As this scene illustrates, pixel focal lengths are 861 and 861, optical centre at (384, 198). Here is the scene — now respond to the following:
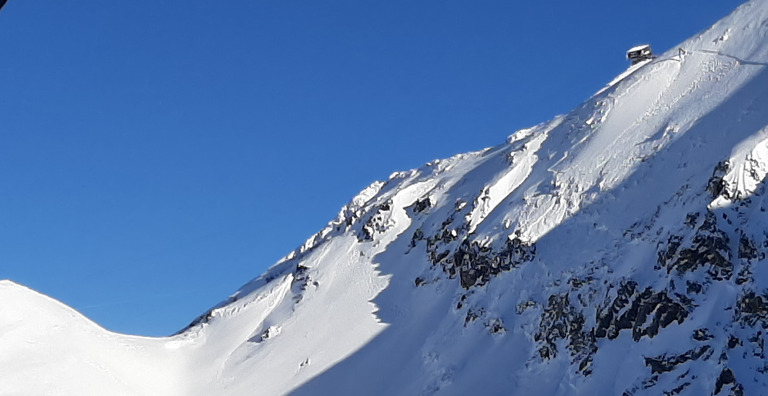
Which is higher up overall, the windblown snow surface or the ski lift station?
the ski lift station

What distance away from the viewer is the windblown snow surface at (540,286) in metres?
41.8

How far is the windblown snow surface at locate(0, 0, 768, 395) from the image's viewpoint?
41750 mm

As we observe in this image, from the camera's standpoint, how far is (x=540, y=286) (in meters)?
51.6

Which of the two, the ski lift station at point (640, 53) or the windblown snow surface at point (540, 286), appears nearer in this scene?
the windblown snow surface at point (540, 286)

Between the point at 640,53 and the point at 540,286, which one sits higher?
the point at 640,53

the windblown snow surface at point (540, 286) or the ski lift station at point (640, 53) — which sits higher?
the ski lift station at point (640, 53)

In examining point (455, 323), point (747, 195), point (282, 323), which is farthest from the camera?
point (282, 323)

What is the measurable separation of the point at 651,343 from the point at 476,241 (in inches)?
763

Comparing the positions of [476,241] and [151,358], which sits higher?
[151,358]

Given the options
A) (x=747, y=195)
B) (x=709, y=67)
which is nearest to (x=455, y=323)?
(x=747, y=195)

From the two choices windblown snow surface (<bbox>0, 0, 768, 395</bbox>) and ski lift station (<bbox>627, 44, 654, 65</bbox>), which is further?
ski lift station (<bbox>627, 44, 654, 65</bbox>)

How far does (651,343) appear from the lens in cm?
4119

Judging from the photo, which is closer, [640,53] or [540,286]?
[540,286]

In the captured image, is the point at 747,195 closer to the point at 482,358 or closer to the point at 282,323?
the point at 482,358
